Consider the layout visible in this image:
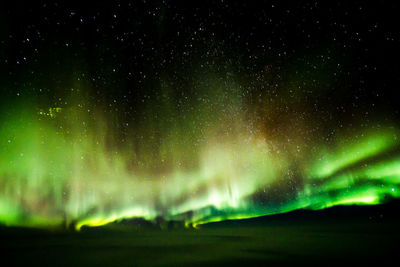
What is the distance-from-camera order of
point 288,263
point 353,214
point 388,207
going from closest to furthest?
1. point 288,263
2. point 388,207
3. point 353,214

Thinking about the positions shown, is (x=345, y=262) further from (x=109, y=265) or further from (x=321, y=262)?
(x=109, y=265)

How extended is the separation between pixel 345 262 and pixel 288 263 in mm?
704

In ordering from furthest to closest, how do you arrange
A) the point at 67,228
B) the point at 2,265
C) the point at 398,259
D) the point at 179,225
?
the point at 179,225, the point at 67,228, the point at 2,265, the point at 398,259

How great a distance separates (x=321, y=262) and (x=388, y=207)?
23141mm

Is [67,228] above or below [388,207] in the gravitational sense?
above

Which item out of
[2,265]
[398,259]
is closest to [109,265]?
[2,265]

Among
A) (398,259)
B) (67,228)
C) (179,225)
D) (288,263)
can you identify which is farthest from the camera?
(179,225)

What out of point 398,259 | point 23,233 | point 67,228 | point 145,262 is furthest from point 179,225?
point 398,259

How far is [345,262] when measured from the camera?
3.31 metres

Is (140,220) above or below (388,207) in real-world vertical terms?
above

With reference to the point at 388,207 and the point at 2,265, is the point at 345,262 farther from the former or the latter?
the point at 388,207

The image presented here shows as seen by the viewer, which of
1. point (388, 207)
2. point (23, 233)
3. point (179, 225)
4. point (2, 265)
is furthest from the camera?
point (388, 207)

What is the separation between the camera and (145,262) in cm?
383

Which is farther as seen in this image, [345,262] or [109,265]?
[109,265]
